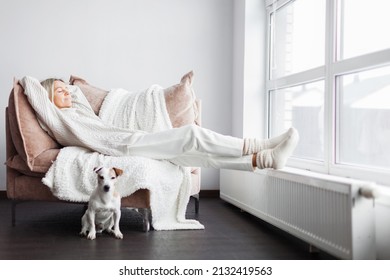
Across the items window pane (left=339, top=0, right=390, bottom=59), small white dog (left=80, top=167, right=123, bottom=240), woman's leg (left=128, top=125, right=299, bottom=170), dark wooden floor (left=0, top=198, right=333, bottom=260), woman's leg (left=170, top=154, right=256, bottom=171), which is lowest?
dark wooden floor (left=0, top=198, right=333, bottom=260)

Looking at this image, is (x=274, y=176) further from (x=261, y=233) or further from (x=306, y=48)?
(x=306, y=48)

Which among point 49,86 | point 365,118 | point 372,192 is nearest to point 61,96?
point 49,86

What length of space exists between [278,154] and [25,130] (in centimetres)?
149

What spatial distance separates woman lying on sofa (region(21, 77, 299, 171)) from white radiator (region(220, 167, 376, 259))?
0.17 m

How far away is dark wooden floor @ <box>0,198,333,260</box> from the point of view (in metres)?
2.10

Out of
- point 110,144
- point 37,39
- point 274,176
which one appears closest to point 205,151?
point 274,176

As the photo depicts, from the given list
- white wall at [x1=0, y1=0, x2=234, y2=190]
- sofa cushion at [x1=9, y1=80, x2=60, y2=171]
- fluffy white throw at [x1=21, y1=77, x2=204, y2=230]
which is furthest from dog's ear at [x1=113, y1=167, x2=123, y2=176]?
white wall at [x1=0, y1=0, x2=234, y2=190]

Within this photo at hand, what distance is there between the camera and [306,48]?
3.08 m

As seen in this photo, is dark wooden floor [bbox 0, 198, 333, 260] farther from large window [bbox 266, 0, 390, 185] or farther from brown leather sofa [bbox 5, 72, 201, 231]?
large window [bbox 266, 0, 390, 185]

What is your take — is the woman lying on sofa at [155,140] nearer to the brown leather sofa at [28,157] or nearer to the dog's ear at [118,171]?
the brown leather sofa at [28,157]

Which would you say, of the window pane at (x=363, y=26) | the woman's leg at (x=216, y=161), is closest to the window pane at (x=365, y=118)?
the window pane at (x=363, y=26)

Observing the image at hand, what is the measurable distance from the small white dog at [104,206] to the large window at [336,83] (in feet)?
4.07

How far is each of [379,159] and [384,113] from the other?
231 millimetres

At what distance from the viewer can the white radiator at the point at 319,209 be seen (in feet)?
5.78
